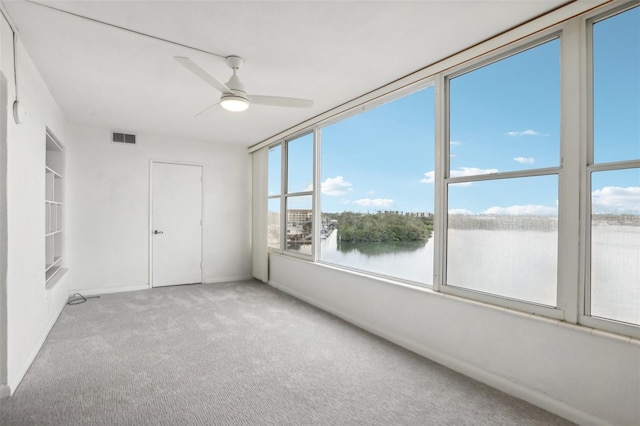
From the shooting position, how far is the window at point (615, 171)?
188 centimetres

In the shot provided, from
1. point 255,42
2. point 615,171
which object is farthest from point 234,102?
point 615,171

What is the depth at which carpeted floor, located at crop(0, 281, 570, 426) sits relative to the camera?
2020 millimetres

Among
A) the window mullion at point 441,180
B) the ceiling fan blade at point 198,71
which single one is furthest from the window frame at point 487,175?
the ceiling fan blade at point 198,71

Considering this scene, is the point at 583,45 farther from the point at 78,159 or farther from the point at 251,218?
the point at 78,159

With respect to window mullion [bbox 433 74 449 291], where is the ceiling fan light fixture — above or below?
above

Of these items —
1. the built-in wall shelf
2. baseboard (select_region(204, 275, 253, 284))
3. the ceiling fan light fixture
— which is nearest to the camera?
the ceiling fan light fixture

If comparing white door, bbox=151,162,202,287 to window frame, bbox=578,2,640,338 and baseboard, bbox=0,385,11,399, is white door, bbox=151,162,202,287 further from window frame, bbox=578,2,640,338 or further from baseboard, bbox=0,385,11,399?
window frame, bbox=578,2,640,338

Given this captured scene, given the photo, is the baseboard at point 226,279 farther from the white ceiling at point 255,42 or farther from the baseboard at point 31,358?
the white ceiling at point 255,42

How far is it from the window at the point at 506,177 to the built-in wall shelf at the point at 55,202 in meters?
4.52

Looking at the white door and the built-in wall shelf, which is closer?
the built-in wall shelf

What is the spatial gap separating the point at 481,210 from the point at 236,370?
2285 mm

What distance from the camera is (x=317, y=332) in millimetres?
3420

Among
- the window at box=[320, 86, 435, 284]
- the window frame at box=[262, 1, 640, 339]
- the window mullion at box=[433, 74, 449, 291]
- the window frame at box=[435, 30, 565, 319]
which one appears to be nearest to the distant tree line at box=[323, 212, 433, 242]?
the window at box=[320, 86, 435, 284]

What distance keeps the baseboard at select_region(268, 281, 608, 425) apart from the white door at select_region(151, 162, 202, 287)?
3.33 m
